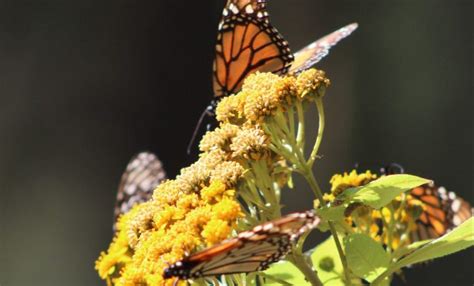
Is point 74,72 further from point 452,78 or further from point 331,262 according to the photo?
point 331,262

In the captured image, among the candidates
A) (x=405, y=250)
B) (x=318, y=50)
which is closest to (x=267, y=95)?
(x=405, y=250)

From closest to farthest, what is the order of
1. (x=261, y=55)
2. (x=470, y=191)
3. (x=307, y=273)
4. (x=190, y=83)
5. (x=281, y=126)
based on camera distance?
(x=307, y=273), (x=281, y=126), (x=261, y=55), (x=470, y=191), (x=190, y=83)

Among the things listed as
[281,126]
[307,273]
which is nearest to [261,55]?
[281,126]

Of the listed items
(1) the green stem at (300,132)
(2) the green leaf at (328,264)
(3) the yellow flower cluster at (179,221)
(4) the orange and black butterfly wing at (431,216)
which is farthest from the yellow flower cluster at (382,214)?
(3) the yellow flower cluster at (179,221)

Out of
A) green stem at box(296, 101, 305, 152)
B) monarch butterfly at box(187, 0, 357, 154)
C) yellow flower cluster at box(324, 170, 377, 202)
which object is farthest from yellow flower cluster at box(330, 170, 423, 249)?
monarch butterfly at box(187, 0, 357, 154)

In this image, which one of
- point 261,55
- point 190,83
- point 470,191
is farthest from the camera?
point 190,83

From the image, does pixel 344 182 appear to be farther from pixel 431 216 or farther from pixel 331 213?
pixel 431 216

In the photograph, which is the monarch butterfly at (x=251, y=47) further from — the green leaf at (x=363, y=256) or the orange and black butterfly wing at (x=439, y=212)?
the green leaf at (x=363, y=256)
